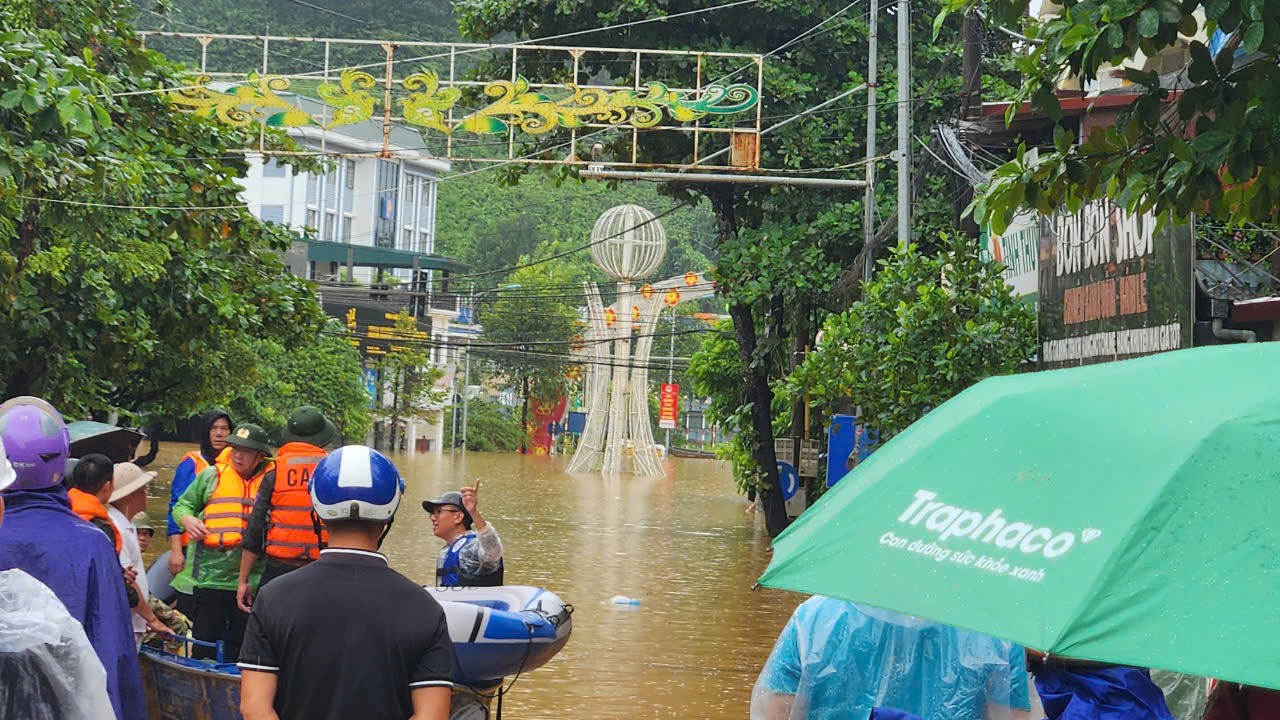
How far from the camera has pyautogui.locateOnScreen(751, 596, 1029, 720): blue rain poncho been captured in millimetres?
4020

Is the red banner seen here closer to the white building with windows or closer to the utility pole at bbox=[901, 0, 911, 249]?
the white building with windows

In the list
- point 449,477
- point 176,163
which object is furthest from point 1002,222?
point 449,477

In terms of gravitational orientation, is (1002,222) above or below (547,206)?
below

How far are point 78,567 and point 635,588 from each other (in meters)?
14.1

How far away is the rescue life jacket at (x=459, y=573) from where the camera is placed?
809 centimetres

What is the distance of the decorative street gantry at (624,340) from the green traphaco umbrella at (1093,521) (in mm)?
47425

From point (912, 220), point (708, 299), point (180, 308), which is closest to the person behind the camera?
point (180, 308)

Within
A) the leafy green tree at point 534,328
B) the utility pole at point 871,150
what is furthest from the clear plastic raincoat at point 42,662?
the leafy green tree at point 534,328

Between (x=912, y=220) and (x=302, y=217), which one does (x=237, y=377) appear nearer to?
(x=912, y=220)

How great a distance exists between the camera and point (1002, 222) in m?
6.48

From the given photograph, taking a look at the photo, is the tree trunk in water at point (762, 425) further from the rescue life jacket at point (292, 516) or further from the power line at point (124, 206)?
the rescue life jacket at point (292, 516)

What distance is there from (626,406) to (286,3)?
154ft

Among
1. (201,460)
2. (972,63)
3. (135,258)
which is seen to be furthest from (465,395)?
(201,460)

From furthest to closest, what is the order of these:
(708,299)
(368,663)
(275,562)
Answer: (708,299), (275,562), (368,663)
